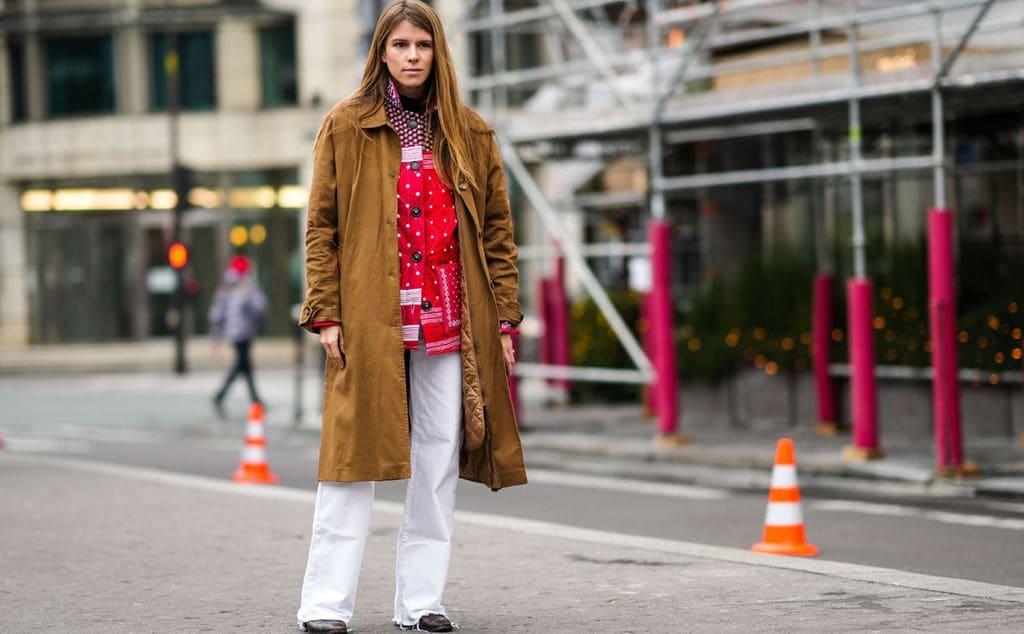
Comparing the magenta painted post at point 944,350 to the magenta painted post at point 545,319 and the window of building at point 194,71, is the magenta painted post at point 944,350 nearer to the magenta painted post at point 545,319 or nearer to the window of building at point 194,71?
the magenta painted post at point 545,319

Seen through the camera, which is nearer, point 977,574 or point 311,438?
point 977,574

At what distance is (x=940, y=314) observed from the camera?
11969 mm

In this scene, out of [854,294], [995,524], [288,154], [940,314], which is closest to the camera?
[995,524]

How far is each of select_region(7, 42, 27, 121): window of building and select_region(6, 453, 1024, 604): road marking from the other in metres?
27.8

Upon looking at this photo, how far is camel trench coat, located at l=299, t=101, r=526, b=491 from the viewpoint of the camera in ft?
19.0

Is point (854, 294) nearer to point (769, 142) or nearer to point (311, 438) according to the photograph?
point (769, 142)

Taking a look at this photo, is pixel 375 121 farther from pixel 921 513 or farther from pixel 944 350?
pixel 944 350

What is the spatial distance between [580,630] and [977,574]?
2533 mm

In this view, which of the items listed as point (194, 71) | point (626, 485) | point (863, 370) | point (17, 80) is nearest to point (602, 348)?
point (863, 370)

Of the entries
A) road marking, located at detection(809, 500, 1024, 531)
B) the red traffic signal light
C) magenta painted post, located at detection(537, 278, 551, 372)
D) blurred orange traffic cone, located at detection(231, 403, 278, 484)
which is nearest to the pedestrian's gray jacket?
magenta painted post, located at detection(537, 278, 551, 372)

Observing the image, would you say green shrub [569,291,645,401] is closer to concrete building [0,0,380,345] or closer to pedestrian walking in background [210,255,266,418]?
pedestrian walking in background [210,255,266,418]

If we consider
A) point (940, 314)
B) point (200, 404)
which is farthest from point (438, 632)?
point (200, 404)

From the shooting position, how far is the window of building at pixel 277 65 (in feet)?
124

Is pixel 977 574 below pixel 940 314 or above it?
below
